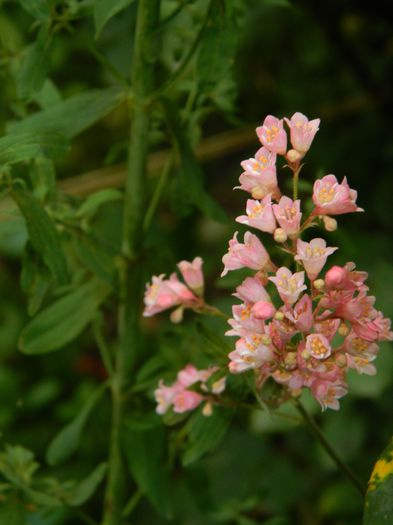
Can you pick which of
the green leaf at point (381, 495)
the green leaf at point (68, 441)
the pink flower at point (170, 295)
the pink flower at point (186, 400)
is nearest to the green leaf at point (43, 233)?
the pink flower at point (170, 295)

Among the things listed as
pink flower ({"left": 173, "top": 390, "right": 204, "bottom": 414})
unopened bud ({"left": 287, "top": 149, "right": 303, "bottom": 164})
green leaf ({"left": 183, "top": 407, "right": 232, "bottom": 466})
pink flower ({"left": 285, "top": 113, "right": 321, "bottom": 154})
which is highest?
pink flower ({"left": 285, "top": 113, "right": 321, "bottom": 154})

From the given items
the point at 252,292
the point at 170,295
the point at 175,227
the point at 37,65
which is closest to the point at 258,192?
the point at 252,292

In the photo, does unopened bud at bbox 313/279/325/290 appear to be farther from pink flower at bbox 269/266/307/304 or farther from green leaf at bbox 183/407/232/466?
green leaf at bbox 183/407/232/466

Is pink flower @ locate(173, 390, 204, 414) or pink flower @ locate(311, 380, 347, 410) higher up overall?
pink flower @ locate(173, 390, 204, 414)

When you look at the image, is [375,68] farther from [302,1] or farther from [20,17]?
[20,17]

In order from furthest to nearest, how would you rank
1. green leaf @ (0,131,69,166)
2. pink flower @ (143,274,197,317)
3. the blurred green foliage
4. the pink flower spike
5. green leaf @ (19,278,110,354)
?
green leaf @ (19,278,110,354), the blurred green foliage, pink flower @ (143,274,197,317), green leaf @ (0,131,69,166), the pink flower spike

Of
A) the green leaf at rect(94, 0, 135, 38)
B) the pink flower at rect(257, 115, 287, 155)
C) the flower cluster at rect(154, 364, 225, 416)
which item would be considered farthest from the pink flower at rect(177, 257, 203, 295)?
the green leaf at rect(94, 0, 135, 38)

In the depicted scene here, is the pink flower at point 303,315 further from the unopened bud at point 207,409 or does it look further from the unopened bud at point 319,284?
the unopened bud at point 207,409
